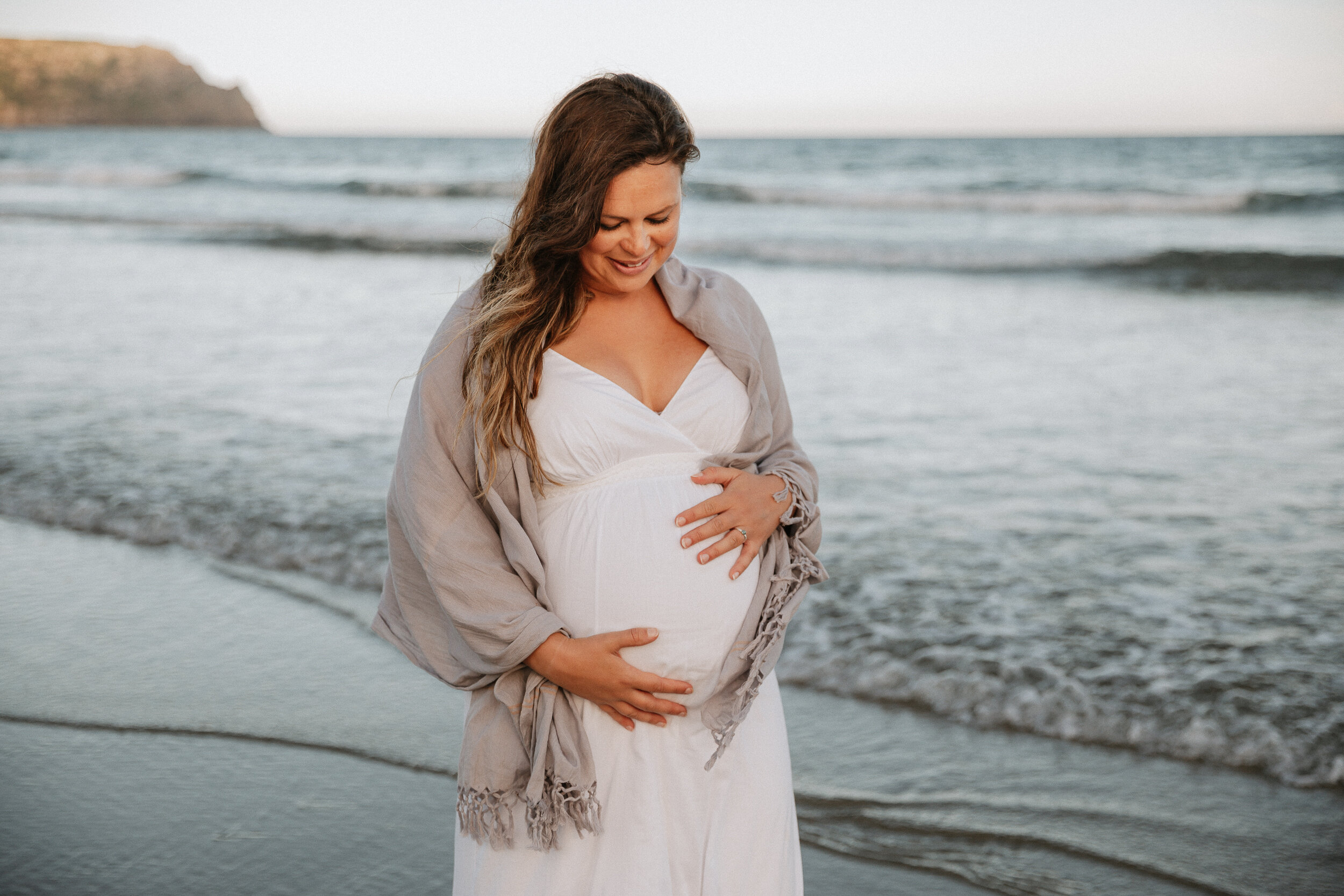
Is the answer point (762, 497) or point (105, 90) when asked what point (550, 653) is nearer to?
point (762, 497)

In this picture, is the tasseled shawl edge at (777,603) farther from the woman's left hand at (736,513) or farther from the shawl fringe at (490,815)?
the shawl fringe at (490,815)

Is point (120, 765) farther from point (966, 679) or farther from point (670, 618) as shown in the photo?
point (966, 679)

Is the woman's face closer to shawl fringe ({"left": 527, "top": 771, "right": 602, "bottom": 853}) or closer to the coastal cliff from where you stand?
shawl fringe ({"left": 527, "top": 771, "right": 602, "bottom": 853})

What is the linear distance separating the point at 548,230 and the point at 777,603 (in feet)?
2.39

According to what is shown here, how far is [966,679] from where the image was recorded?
3.38 meters

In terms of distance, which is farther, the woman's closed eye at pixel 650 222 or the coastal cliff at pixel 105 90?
the coastal cliff at pixel 105 90

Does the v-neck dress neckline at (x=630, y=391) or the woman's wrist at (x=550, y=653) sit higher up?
the v-neck dress neckline at (x=630, y=391)

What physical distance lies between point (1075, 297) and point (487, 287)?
10540 millimetres

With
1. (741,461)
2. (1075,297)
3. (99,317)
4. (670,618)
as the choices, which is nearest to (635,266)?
(741,461)

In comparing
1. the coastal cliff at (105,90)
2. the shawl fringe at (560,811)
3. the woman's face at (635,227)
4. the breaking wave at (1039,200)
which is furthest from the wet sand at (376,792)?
the coastal cliff at (105,90)

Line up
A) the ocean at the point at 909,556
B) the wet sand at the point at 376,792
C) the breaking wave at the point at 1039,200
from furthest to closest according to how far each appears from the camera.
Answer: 1. the breaking wave at the point at 1039,200
2. the ocean at the point at 909,556
3. the wet sand at the point at 376,792

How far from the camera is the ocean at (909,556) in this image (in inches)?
111

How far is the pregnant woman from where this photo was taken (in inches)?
66.0

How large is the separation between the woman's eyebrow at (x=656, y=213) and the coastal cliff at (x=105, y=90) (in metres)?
67.4
